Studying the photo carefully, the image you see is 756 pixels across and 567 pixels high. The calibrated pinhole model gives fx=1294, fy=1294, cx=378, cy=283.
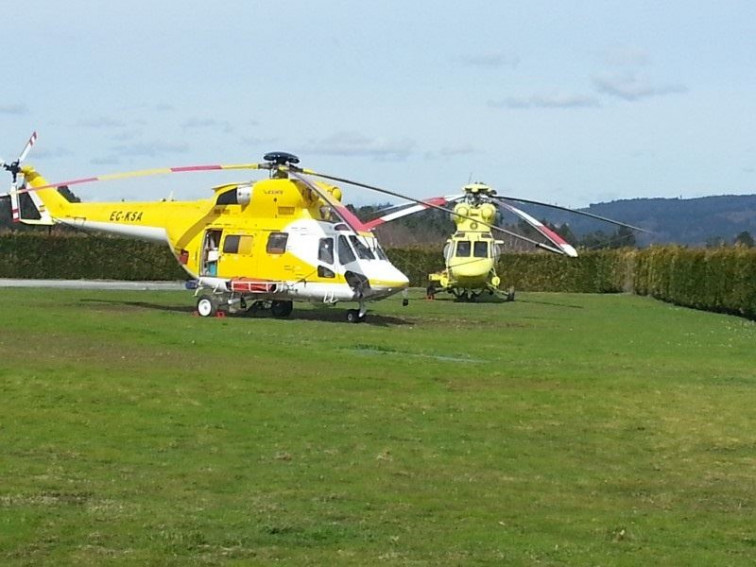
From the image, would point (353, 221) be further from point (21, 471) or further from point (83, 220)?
point (21, 471)

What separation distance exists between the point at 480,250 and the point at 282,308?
44.3 feet

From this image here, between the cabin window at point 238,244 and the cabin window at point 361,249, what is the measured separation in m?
2.35

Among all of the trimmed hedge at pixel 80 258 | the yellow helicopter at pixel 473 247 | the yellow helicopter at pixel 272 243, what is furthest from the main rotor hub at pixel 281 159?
the trimmed hedge at pixel 80 258

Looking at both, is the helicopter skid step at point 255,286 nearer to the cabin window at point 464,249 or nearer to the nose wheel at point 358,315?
the nose wheel at point 358,315

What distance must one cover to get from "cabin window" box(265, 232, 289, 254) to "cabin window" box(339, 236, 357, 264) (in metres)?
1.26

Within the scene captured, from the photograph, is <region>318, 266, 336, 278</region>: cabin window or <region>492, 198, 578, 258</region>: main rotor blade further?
<region>492, 198, 578, 258</region>: main rotor blade

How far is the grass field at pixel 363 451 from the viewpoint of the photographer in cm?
791

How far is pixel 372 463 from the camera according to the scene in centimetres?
1080

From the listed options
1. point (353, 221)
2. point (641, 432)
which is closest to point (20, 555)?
point (641, 432)

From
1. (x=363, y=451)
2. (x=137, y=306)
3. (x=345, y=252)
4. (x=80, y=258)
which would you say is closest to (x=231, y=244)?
(x=345, y=252)

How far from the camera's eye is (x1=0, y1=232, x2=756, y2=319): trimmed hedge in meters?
41.0

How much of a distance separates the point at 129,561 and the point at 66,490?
2147 millimetres

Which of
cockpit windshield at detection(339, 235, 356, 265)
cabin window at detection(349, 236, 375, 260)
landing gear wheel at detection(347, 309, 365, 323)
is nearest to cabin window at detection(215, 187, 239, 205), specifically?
cockpit windshield at detection(339, 235, 356, 265)

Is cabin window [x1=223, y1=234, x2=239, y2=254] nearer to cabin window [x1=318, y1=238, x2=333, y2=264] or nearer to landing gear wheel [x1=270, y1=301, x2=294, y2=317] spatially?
landing gear wheel [x1=270, y1=301, x2=294, y2=317]
